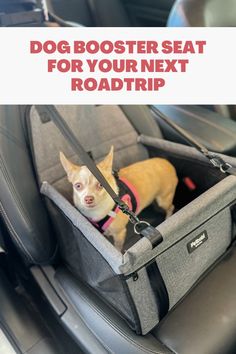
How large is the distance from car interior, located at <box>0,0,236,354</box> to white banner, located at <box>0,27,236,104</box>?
106mm

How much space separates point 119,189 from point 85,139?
0.21 metres

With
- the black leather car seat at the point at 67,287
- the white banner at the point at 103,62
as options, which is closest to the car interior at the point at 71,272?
the black leather car seat at the point at 67,287

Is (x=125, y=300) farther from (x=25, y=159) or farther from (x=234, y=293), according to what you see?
(x=25, y=159)

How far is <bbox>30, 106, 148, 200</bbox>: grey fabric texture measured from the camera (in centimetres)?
83

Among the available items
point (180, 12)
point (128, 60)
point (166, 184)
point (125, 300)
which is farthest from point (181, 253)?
point (180, 12)

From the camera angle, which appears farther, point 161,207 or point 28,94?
point 161,207

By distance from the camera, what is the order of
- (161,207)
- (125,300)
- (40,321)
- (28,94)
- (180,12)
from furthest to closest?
(180,12), (161,207), (40,321), (28,94), (125,300)

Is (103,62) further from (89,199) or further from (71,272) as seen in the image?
(71,272)

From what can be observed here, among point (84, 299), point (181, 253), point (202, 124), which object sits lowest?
point (84, 299)

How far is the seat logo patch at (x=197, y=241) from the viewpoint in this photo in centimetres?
66

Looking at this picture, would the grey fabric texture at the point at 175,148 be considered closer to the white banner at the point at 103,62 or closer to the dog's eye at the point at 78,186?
the white banner at the point at 103,62

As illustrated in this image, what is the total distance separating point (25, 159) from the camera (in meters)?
0.76

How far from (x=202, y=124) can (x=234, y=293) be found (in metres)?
0.50

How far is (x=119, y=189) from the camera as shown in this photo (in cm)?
80
